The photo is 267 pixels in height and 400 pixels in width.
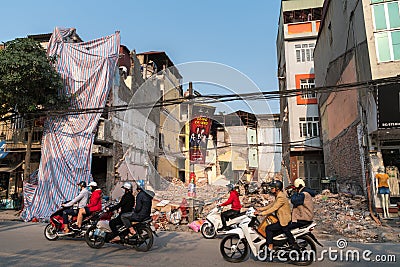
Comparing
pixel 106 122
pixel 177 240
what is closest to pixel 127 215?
pixel 177 240

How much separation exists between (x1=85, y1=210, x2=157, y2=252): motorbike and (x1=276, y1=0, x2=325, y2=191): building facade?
50.1 ft

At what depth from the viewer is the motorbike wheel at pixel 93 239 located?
229 inches

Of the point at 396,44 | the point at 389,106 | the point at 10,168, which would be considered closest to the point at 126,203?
the point at 389,106

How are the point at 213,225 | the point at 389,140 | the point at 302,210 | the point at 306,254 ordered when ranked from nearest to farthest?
the point at 306,254, the point at 302,210, the point at 213,225, the point at 389,140

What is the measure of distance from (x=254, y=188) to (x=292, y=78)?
8860 millimetres

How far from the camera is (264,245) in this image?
4.79 meters

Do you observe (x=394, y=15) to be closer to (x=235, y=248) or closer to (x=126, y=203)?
(x=235, y=248)

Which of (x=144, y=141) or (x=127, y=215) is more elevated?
(x=144, y=141)

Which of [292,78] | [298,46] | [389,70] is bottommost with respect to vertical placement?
[389,70]

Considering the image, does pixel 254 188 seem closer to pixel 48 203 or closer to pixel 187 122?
pixel 187 122

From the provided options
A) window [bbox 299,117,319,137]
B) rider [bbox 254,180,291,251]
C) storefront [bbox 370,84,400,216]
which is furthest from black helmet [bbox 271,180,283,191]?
window [bbox 299,117,319,137]

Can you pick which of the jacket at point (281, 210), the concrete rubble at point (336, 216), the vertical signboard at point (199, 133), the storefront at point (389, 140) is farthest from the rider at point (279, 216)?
the storefront at point (389, 140)

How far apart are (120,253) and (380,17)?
1094 cm

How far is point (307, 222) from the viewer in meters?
4.70
